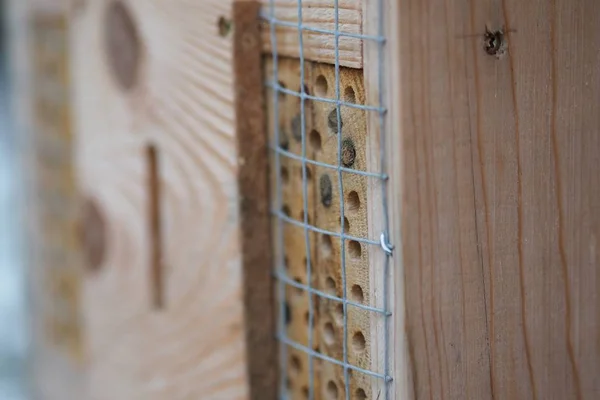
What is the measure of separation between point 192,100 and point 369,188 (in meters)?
0.52

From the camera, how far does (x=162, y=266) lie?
1.82 meters

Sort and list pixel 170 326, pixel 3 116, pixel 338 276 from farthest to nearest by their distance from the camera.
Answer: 1. pixel 3 116
2. pixel 170 326
3. pixel 338 276

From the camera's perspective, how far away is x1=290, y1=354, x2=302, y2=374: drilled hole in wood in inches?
59.4

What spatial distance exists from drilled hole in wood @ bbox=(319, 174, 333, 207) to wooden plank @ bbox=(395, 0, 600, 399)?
234 millimetres

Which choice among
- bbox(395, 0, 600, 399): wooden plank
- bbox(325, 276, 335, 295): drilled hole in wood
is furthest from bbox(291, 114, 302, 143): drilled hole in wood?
bbox(395, 0, 600, 399): wooden plank

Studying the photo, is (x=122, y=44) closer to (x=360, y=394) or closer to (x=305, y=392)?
(x=305, y=392)

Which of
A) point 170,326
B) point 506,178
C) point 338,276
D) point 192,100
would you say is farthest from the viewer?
point 170,326

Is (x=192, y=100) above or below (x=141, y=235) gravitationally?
above

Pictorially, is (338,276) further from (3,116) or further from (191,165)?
(3,116)

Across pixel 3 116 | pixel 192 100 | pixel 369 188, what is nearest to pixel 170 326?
pixel 192 100

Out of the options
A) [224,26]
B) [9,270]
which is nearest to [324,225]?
[224,26]

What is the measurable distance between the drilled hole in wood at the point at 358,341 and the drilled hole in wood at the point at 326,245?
5.2 inches

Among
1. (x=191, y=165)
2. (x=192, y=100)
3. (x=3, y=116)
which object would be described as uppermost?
(x=192, y=100)

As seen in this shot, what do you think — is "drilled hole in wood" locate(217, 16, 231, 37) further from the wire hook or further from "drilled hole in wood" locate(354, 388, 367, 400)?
"drilled hole in wood" locate(354, 388, 367, 400)
